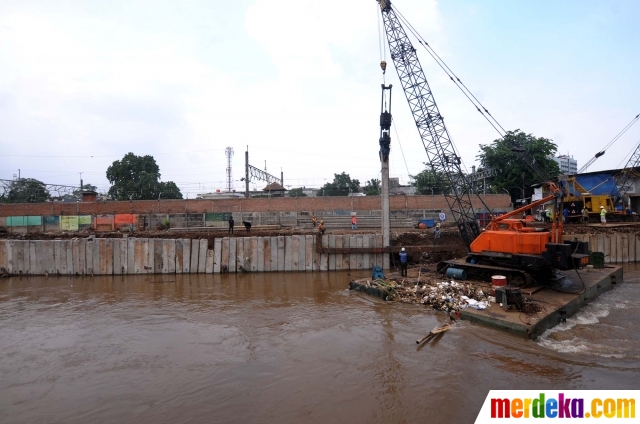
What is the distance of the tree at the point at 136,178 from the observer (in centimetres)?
4447

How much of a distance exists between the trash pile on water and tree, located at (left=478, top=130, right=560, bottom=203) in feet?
99.1

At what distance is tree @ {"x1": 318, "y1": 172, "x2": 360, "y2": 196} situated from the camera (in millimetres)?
47875

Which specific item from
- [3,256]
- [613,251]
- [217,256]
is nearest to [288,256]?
[217,256]

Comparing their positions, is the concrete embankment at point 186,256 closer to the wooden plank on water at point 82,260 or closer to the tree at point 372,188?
the wooden plank on water at point 82,260

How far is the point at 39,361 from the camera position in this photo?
768 cm

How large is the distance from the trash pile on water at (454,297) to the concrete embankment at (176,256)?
6.14m

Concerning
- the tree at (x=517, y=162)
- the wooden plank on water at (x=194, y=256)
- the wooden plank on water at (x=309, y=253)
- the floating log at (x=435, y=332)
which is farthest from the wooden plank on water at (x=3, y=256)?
the tree at (x=517, y=162)

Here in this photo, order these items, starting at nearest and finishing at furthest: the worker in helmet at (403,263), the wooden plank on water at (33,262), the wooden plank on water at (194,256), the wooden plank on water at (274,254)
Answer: the worker in helmet at (403,263)
the wooden plank on water at (194,256)
the wooden plank on water at (33,262)
the wooden plank on water at (274,254)

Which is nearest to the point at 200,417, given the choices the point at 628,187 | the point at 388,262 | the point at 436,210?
the point at 388,262

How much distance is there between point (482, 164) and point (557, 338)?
36.8 meters

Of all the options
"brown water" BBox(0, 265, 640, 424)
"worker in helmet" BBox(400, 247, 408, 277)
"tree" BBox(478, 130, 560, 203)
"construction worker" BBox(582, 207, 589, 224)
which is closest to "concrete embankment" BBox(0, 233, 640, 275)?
"worker in helmet" BBox(400, 247, 408, 277)

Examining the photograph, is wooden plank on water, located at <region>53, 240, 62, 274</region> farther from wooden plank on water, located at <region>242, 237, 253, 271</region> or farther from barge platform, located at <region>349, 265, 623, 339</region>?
barge platform, located at <region>349, 265, 623, 339</region>

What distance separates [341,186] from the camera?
4950cm

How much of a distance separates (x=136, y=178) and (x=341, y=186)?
26.3 m
